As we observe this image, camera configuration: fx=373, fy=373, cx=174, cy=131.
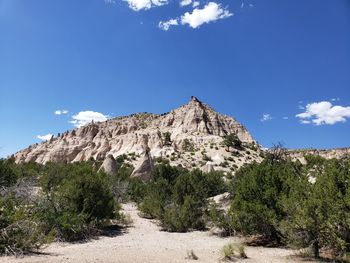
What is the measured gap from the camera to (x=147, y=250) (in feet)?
42.3

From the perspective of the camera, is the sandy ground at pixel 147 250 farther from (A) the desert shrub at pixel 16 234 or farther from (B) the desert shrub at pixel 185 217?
(B) the desert shrub at pixel 185 217

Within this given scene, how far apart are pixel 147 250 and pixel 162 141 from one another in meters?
56.2

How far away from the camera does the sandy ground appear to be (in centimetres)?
1102

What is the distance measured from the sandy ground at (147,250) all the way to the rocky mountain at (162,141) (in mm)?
34148

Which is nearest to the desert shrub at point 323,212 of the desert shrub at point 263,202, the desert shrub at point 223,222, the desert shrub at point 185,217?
the desert shrub at point 263,202

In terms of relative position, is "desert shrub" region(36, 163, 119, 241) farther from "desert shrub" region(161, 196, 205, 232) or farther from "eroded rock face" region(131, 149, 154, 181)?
"eroded rock face" region(131, 149, 154, 181)

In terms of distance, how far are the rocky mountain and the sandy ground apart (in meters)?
34.1

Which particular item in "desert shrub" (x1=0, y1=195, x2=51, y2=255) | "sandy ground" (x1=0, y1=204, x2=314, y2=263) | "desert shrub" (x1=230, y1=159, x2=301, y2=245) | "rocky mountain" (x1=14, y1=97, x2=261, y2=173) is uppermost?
"rocky mountain" (x1=14, y1=97, x2=261, y2=173)

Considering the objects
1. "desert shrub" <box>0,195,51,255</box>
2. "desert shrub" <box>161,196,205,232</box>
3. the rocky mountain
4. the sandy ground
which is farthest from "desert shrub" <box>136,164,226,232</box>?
the rocky mountain

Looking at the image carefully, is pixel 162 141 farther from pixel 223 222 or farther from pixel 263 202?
pixel 263 202

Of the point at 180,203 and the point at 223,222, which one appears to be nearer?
the point at 223,222

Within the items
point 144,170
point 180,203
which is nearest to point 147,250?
point 180,203

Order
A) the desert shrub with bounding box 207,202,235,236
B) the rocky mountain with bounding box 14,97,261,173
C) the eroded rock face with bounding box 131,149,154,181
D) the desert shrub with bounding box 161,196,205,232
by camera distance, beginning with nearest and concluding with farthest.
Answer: the desert shrub with bounding box 207,202,235,236
the desert shrub with bounding box 161,196,205,232
the eroded rock face with bounding box 131,149,154,181
the rocky mountain with bounding box 14,97,261,173

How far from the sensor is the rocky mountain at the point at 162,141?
57656 millimetres
